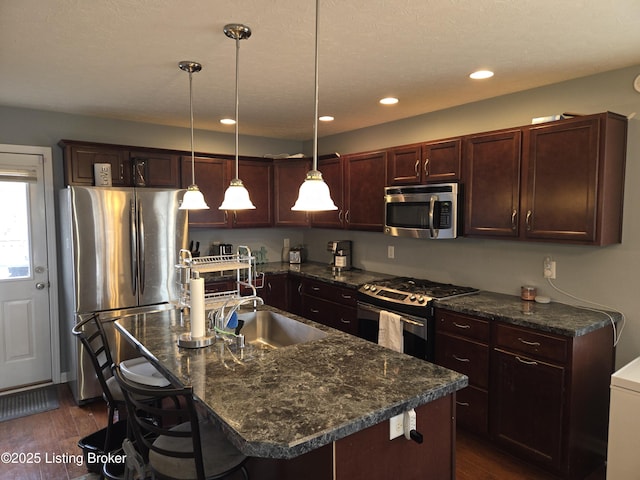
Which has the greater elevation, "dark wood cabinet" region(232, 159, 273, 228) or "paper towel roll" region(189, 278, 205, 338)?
"dark wood cabinet" region(232, 159, 273, 228)

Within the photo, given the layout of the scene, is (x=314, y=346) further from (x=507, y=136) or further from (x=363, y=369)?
(x=507, y=136)

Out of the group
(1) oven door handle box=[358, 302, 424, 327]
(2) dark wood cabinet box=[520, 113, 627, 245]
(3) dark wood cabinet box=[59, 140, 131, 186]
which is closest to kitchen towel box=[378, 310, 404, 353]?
(1) oven door handle box=[358, 302, 424, 327]

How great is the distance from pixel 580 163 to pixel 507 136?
0.53 m

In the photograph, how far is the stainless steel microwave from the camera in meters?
3.30

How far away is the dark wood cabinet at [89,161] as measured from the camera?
364cm

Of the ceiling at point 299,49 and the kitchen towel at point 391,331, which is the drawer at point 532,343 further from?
the ceiling at point 299,49

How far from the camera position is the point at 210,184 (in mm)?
4402

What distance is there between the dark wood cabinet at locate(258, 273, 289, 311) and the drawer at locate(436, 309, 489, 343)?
6.65 ft

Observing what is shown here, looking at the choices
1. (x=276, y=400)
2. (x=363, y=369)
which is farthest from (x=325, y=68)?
(x=276, y=400)

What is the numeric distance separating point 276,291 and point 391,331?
1.68m

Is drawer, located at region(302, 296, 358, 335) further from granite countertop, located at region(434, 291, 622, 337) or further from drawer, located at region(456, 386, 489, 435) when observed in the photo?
drawer, located at region(456, 386, 489, 435)

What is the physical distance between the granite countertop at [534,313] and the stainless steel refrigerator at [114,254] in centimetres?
227

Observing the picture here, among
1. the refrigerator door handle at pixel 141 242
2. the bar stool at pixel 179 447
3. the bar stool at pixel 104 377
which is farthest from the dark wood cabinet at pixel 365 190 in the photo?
the bar stool at pixel 179 447

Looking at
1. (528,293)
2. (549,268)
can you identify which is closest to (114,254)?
(528,293)
